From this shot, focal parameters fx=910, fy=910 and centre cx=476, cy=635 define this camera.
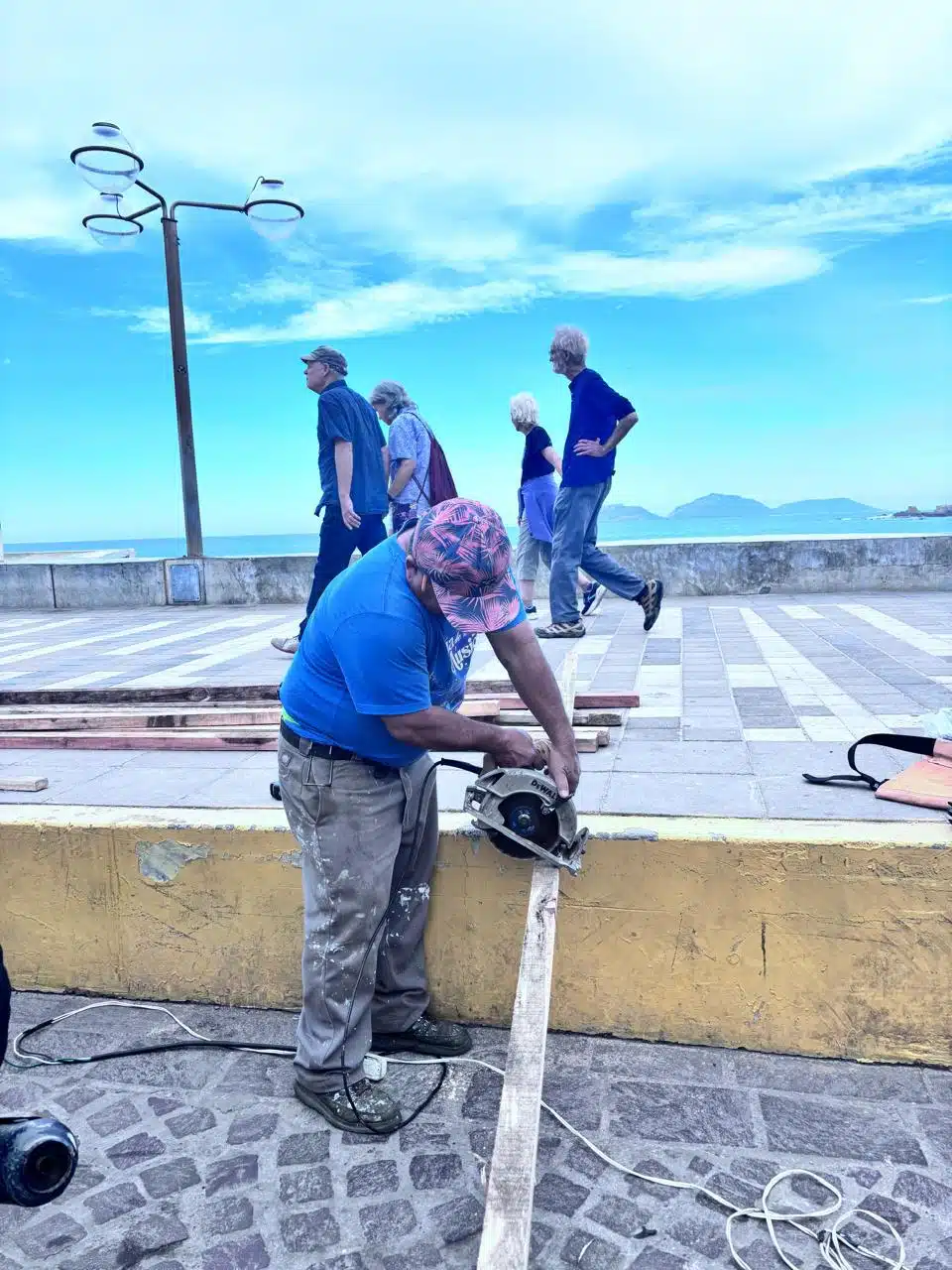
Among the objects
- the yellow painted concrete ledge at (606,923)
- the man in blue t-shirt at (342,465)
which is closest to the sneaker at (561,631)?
the man in blue t-shirt at (342,465)

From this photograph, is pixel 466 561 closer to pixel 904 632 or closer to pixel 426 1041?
pixel 426 1041

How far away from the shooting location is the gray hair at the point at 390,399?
6.97 meters

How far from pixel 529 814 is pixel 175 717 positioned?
2724mm

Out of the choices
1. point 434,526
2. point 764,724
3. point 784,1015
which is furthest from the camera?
point 764,724

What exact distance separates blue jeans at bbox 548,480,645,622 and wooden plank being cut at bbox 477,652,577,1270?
451 centimetres

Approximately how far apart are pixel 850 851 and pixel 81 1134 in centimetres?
234

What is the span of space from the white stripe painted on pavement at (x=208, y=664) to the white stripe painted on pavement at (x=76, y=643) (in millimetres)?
1468

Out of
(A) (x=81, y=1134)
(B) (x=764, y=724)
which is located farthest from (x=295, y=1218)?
(B) (x=764, y=724)

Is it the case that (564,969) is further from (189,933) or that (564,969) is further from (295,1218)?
(189,933)

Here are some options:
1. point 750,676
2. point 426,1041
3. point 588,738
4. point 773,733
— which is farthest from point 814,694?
point 426,1041

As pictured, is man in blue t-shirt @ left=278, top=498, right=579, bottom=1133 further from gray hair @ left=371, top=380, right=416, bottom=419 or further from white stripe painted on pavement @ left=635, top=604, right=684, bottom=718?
gray hair @ left=371, top=380, right=416, bottom=419

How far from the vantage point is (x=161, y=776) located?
3.94 meters

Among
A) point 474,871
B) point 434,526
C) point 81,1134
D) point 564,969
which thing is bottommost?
point 81,1134

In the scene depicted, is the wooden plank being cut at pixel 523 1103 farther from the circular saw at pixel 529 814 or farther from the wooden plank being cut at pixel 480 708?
the wooden plank being cut at pixel 480 708
